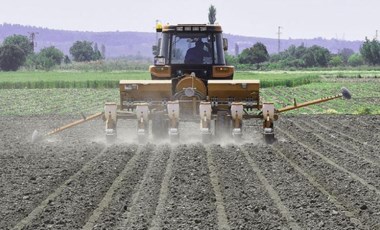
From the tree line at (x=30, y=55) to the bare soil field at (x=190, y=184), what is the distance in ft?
361

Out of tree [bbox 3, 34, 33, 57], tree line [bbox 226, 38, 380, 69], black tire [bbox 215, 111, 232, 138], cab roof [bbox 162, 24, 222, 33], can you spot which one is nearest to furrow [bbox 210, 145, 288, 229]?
black tire [bbox 215, 111, 232, 138]

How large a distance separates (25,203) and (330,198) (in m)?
3.74

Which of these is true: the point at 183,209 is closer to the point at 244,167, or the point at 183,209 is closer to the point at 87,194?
the point at 87,194

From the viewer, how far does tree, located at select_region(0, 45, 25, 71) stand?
122 metres

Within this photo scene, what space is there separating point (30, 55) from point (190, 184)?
146 m

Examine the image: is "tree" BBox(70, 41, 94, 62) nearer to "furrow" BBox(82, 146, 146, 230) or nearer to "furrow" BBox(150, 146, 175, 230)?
"furrow" BBox(82, 146, 146, 230)

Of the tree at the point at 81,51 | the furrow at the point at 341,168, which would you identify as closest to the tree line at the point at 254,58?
the tree at the point at 81,51

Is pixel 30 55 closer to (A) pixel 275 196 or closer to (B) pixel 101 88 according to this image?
(B) pixel 101 88

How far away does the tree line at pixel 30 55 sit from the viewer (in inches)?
4840

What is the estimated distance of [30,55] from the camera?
497 feet

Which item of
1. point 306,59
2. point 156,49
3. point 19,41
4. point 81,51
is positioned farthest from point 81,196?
point 81,51

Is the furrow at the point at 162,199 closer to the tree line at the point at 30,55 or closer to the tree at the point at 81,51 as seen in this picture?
the tree line at the point at 30,55

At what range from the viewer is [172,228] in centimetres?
732

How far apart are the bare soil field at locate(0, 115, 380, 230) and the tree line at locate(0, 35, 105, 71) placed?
361 ft
